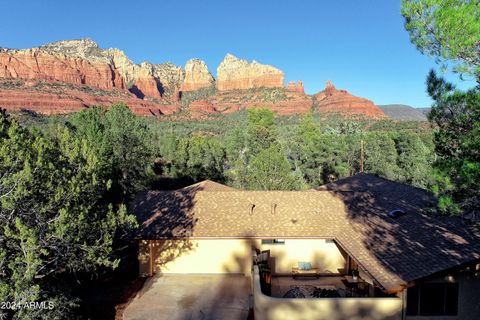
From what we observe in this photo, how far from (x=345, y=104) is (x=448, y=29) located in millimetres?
118877

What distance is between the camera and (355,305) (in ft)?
33.1

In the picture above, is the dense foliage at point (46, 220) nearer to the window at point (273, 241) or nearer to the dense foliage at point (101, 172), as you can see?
the dense foliage at point (101, 172)

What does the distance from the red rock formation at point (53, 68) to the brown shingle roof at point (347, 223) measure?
5081 inches

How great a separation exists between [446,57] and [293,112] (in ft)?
348

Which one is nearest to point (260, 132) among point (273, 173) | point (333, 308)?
point (273, 173)

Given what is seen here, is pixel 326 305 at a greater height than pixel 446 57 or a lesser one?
lesser

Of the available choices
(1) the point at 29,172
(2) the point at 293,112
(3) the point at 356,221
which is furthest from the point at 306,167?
(2) the point at 293,112

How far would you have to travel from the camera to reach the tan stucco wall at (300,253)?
50.9 feet

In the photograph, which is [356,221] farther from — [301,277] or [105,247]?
[105,247]

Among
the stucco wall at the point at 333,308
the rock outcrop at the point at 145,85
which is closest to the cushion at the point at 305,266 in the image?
the stucco wall at the point at 333,308

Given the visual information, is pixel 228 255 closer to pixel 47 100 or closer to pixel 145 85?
pixel 47 100

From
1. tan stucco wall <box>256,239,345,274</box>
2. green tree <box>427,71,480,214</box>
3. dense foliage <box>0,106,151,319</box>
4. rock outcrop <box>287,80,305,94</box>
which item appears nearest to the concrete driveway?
tan stucco wall <box>256,239,345,274</box>

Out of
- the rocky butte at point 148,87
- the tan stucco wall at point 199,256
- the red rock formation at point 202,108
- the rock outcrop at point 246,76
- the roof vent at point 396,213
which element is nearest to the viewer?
the roof vent at point 396,213

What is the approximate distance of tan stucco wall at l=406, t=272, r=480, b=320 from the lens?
1045cm
